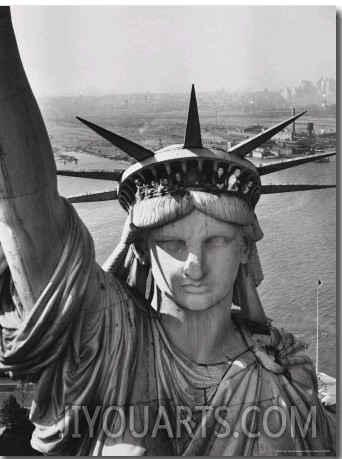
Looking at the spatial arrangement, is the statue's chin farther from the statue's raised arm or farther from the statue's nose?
the statue's raised arm

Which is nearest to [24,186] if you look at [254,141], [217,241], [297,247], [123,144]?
[123,144]

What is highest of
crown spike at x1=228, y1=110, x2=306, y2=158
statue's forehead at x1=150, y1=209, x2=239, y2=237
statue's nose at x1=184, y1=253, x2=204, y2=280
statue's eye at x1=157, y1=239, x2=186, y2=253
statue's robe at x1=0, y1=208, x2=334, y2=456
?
crown spike at x1=228, y1=110, x2=306, y2=158

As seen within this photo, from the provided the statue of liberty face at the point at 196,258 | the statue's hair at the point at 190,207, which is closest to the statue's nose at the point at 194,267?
the statue of liberty face at the point at 196,258

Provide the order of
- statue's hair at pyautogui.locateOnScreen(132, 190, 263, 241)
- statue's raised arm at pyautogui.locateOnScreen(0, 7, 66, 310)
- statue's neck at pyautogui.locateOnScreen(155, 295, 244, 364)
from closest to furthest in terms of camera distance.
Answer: statue's raised arm at pyautogui.locateOnScreen(0, 7, 66, 310), statue's hair at pyautogui.locateOnScreen(132, 190, 263, 241), statue's neck at pyautogui.locateOnScreen(155, 295, 244, 364)

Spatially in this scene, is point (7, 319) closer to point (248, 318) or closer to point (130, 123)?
point (248, 318)

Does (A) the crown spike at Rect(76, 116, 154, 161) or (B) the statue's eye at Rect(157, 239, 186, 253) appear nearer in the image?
(A) the crown spike at Rect(76, 116, 154, 161)

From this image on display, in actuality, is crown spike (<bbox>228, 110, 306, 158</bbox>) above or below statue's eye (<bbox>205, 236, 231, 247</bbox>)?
above

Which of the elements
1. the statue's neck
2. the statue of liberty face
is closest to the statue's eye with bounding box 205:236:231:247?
the statue of liberty face
